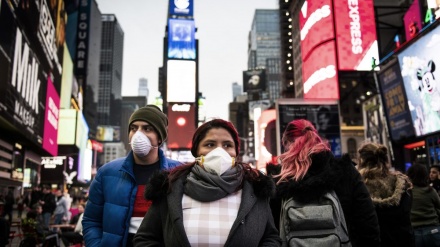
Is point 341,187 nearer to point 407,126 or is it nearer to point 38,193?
point 407,126

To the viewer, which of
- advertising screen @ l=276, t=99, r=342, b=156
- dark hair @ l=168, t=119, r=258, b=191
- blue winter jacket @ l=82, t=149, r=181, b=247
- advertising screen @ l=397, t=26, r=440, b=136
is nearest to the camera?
dark hair @ l=168, t=119, r=258, b=191

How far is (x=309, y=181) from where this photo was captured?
2.93 meters

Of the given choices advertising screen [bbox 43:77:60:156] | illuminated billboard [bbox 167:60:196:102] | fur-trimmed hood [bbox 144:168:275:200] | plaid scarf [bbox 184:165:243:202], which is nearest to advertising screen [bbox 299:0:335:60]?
illuminated billboard [bbox 167:60:196:102]

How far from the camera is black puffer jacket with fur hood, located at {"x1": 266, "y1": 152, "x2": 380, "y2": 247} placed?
304 centimetres

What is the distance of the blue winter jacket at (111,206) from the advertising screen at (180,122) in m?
41.9

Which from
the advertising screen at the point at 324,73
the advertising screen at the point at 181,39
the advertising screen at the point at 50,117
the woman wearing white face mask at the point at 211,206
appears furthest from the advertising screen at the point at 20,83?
the advertising screen at the point at 181,39

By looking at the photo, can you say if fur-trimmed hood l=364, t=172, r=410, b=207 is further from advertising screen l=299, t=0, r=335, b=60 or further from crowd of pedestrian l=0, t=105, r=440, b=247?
advertising screen l=299, t=0, r=335, b=60

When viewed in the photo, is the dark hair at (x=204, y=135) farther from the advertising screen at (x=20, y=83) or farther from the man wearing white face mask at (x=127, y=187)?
the advertising screen at (x=20, y=83)

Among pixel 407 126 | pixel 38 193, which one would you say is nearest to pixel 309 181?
pixel 407 126

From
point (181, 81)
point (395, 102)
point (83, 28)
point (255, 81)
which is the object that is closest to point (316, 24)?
point (395, 102)

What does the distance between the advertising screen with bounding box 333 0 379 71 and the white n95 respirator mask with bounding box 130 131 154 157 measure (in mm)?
21669

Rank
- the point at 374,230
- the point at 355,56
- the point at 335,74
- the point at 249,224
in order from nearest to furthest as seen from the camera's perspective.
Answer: the point at 249,224, the point at 374,230, the point at 355,56, the point at 335,74

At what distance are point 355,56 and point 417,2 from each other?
574cm

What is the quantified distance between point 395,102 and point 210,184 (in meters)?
14.4
